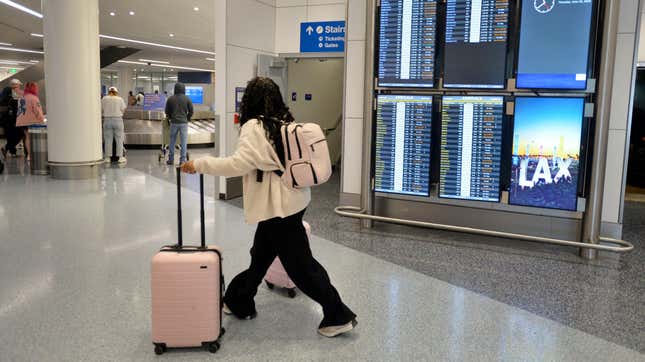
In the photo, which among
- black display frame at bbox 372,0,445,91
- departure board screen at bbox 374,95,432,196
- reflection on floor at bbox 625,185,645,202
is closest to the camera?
black display frame at bbox 372,0,445,91

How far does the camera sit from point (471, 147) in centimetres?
572

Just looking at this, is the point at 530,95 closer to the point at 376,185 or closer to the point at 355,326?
the point at 376,185

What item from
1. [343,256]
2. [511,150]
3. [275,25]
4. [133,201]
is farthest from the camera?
[275,25]

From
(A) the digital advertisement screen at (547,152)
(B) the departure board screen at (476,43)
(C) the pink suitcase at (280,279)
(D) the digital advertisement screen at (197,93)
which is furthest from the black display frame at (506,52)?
(D) the digital advertisement screen at (197,93)

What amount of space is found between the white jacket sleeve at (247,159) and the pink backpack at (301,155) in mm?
95

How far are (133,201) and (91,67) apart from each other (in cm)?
294

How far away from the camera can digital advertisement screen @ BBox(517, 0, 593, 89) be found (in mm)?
5148

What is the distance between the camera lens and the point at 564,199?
5395 millimetres

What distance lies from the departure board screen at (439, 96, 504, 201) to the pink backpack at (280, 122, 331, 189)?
2.97 metres

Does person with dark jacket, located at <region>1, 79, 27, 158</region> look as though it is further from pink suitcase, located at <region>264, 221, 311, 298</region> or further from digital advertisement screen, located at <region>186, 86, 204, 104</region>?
digital advertisement screen, located at <region>186, 86, 204, 104</region>

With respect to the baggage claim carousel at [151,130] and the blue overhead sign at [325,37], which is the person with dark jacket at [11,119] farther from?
the blue overhead sign at [325,37]

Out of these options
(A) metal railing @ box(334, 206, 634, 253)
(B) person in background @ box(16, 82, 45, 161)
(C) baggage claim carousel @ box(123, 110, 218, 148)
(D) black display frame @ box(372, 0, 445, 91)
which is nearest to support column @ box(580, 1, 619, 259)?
(A) metal railing @ box(334, 206, 634, 253)

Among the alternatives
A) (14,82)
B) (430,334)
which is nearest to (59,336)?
(430,334)

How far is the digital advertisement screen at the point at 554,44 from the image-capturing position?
5.15m
